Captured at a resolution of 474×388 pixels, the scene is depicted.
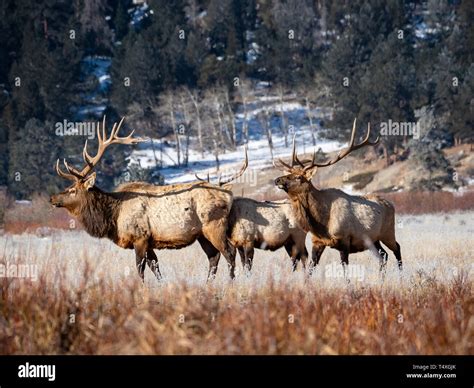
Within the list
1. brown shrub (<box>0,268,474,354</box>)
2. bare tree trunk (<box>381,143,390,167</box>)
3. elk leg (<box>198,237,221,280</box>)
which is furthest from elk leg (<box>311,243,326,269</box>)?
bare tree trunk (<box>381,143,390,167</box>)

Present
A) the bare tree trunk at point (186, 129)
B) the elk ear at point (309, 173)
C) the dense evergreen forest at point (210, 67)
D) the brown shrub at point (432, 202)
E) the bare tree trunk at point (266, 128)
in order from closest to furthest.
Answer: the elk ear at point (309, 173) → the brown shrub at point (432, 202) → the dense evergreen forest at point (210, 67) → the bare tree trunk at point (186, 129) → the bare tree trunk at point (266, 128)

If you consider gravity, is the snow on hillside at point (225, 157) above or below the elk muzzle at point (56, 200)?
below

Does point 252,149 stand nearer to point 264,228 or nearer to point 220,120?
point 220,120

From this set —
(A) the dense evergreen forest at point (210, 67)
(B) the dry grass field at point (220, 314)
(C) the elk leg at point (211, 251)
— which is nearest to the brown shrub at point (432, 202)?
(A) the dense evergreen forest at point (210, 67)

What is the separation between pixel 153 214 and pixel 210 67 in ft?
202

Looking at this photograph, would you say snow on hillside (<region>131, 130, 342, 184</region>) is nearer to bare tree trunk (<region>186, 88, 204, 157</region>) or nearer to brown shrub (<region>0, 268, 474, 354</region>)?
bare tree trunk (<region>186, 88, 204, 157</region>)

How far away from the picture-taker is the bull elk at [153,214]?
13.3 m

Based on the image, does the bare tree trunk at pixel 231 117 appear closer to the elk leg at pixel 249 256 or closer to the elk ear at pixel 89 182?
the elk leg at pixel 249 256

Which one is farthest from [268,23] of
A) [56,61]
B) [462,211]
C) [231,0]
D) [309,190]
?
[309,190]

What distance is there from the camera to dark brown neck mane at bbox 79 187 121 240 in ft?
44.1

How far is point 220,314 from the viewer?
884 centimetres

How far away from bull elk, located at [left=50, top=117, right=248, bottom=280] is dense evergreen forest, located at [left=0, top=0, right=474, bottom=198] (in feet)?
113

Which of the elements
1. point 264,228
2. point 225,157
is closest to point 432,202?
point 264,228

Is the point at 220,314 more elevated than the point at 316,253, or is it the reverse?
the point at 220,314
